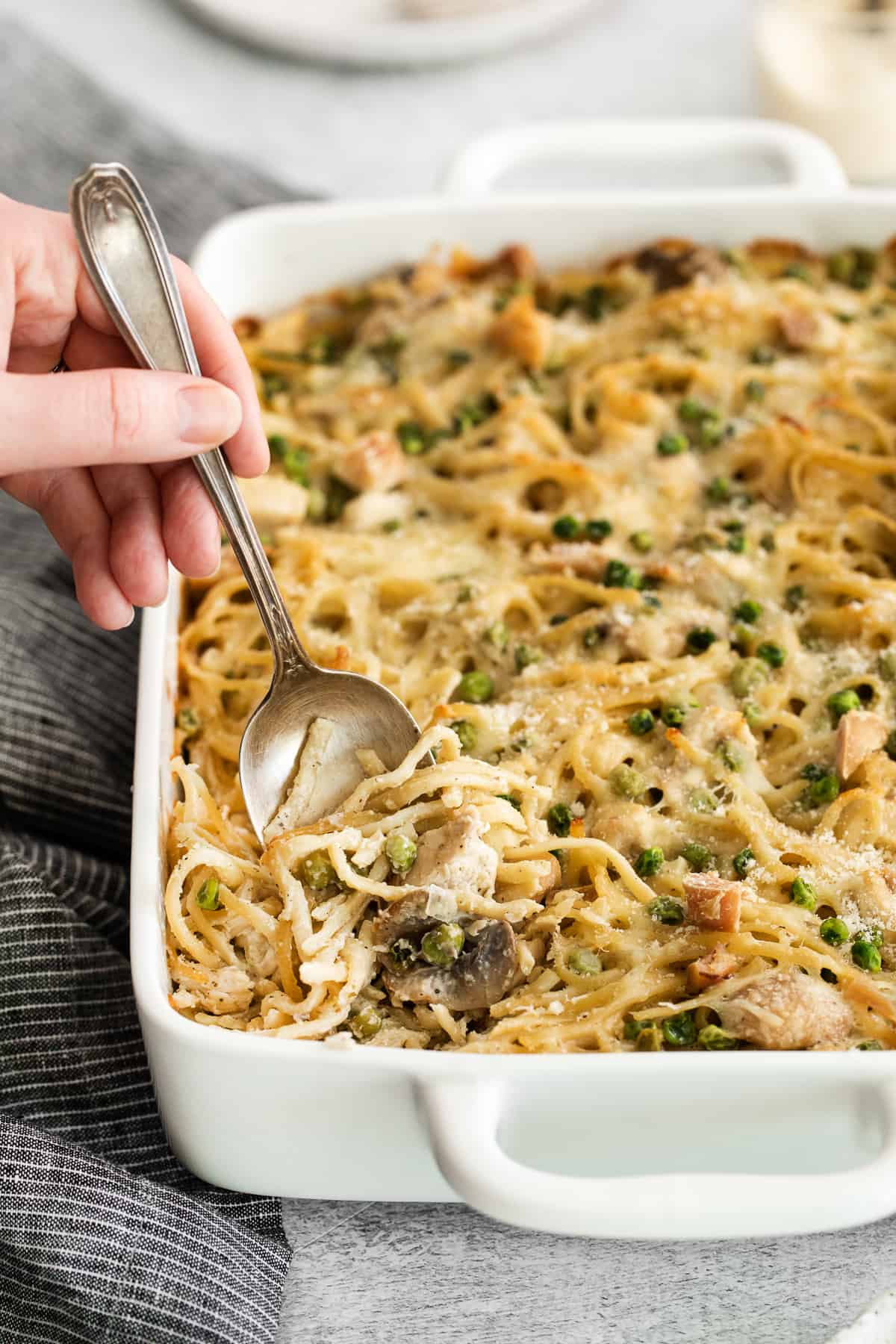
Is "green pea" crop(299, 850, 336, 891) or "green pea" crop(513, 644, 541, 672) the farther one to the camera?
"green pea" crop(513, 644, 541, 672)

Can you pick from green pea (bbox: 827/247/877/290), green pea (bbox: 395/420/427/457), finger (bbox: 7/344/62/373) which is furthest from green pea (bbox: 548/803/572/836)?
green pea (bbox: 827/247/877/290)

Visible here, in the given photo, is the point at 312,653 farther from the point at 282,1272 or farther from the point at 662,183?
the point at 662,183

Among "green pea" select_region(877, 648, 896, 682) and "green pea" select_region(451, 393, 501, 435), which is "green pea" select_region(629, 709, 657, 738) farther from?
"green pea" select_region(451, 393, 501, 435)

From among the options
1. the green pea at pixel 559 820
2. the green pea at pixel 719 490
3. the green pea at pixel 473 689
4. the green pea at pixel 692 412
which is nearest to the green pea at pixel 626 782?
the green pea at pixel 559 820

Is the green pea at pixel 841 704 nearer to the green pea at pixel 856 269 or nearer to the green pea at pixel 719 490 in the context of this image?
the green pea at pixel 719 490

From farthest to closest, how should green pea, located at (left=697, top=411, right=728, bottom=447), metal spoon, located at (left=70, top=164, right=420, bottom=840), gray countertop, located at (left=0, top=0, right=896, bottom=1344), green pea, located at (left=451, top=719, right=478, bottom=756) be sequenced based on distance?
1. gray countertop, located at (left=0, top=0, right=896, bottom=1344)
2. green pea, located at (left=697, top=411, right=728, bottom=447)
3. green pea, located at (left=451, top=719, right=478, bottom=756)
4. metal spoon, located at (left=70, top=164, right=420, bottom=840)

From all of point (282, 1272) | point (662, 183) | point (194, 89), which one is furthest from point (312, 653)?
point (194, 89)
